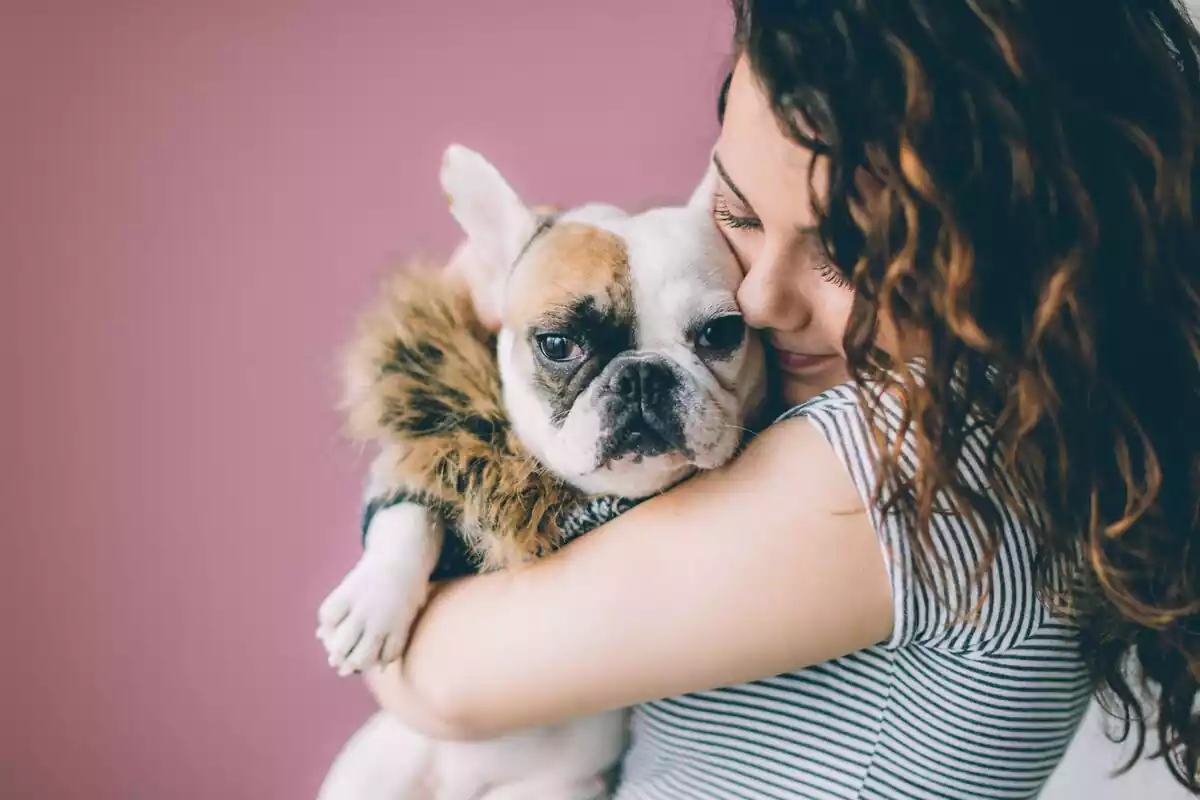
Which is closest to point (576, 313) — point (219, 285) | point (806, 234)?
point (806, 234)

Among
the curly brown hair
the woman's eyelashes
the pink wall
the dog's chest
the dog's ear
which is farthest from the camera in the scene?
the pink wall

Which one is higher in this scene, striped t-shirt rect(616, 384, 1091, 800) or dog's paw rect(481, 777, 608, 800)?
striped t-shirt rect(616, 384, 1091, 800)

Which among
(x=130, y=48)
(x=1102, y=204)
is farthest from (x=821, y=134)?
(x=130, y=48)

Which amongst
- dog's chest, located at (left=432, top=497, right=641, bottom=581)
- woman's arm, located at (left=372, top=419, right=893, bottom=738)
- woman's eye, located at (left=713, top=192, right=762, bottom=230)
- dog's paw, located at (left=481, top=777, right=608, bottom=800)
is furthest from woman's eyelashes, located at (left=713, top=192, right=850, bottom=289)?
dog's paw, located at (left=481, top=777, right=608, bottom=800)

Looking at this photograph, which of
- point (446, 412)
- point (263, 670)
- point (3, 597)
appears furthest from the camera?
point (263, 670)

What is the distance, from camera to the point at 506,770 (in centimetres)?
95

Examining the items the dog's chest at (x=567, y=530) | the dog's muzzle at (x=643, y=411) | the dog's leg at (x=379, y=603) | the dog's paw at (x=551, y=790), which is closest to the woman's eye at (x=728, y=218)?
the dog's muzzle at (x=643, y=411)

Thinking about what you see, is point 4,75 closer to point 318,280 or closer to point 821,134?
point 318,280

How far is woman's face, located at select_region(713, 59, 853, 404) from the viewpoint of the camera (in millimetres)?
693

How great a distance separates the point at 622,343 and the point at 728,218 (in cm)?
15

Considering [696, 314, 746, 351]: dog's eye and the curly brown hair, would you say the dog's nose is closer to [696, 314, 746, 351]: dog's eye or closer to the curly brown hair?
[696, 314, 746, 351]: dog's eye

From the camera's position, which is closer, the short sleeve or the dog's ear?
the short sleeve

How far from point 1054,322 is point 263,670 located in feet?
3.84

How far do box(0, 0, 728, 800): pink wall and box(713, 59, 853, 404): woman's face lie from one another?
0.53 m
